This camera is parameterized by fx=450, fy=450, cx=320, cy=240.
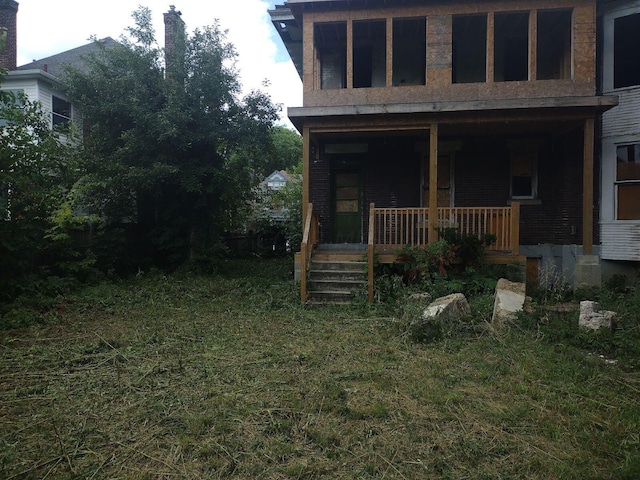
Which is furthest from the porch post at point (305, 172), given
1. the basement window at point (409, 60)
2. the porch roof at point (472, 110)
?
the basement window at point (409, 60)

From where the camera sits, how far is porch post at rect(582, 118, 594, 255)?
9.05m

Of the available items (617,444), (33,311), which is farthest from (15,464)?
(33,311)

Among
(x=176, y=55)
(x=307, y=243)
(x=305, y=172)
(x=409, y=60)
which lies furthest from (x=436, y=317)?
(x=176, y=55)

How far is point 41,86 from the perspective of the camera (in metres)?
15.6

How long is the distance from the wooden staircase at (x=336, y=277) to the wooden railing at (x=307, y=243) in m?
0.22

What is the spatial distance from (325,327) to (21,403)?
4.14m

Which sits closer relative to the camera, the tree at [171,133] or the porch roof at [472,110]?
the porch roof at [472,110]

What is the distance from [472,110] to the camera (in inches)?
368

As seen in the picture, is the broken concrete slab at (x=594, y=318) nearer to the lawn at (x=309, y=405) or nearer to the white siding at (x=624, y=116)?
the lawn at (x=309, y=405)

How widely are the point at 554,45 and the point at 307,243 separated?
25.9 ft

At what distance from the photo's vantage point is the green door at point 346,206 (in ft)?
39.4

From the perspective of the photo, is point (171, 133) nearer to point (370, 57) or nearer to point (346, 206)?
point (346, 206)

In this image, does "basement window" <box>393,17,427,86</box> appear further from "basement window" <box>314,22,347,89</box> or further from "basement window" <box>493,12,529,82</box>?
"basement window" <box>493,12,529,82</box>

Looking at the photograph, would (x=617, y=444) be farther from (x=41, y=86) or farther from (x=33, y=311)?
(x=41, y=86)
